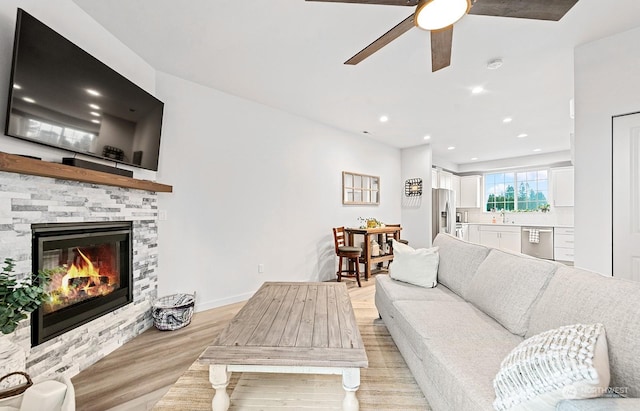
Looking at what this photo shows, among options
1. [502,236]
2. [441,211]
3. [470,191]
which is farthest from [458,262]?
[470,191]

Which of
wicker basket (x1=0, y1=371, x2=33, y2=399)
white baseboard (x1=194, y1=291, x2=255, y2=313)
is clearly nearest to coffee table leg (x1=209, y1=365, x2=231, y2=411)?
wicker basket (x1=0, y1=371, x2=33, y2=399)

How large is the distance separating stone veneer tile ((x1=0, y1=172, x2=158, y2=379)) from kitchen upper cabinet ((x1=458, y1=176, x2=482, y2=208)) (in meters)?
7.81

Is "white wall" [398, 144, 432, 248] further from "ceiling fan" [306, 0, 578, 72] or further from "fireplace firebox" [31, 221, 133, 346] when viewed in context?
"fireplace firebox" [31, 221, 133, 346]

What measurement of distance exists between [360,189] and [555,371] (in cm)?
456

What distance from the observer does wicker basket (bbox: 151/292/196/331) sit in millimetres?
2613

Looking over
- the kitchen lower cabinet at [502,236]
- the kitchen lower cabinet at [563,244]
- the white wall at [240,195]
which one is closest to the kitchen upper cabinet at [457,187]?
the kitchen lower cabinet at [502,236]

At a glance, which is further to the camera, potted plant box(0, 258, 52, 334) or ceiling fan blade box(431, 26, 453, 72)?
ceiling fan blade box(431, 26, 453, 72)

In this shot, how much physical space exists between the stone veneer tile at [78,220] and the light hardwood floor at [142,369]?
A: 13 cm

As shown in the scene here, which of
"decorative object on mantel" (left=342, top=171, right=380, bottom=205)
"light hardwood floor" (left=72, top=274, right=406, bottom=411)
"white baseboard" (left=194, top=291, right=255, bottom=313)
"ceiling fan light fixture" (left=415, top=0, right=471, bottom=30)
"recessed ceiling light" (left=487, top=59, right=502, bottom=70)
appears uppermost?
"recessed ceiling light" (left=487, top=59, right=502, bottom=70)

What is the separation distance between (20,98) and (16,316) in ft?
4.04

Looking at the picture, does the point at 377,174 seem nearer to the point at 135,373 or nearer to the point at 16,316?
the point at 135,373

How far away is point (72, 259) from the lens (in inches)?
80.2

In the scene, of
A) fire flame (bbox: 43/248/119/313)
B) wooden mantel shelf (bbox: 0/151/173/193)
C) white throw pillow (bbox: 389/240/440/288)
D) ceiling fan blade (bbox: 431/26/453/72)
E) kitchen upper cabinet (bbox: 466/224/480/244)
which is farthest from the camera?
kitchen upper cabinet (bbox: 466/224/480/244)

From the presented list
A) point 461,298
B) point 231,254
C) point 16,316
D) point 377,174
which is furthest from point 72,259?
point 377,174
